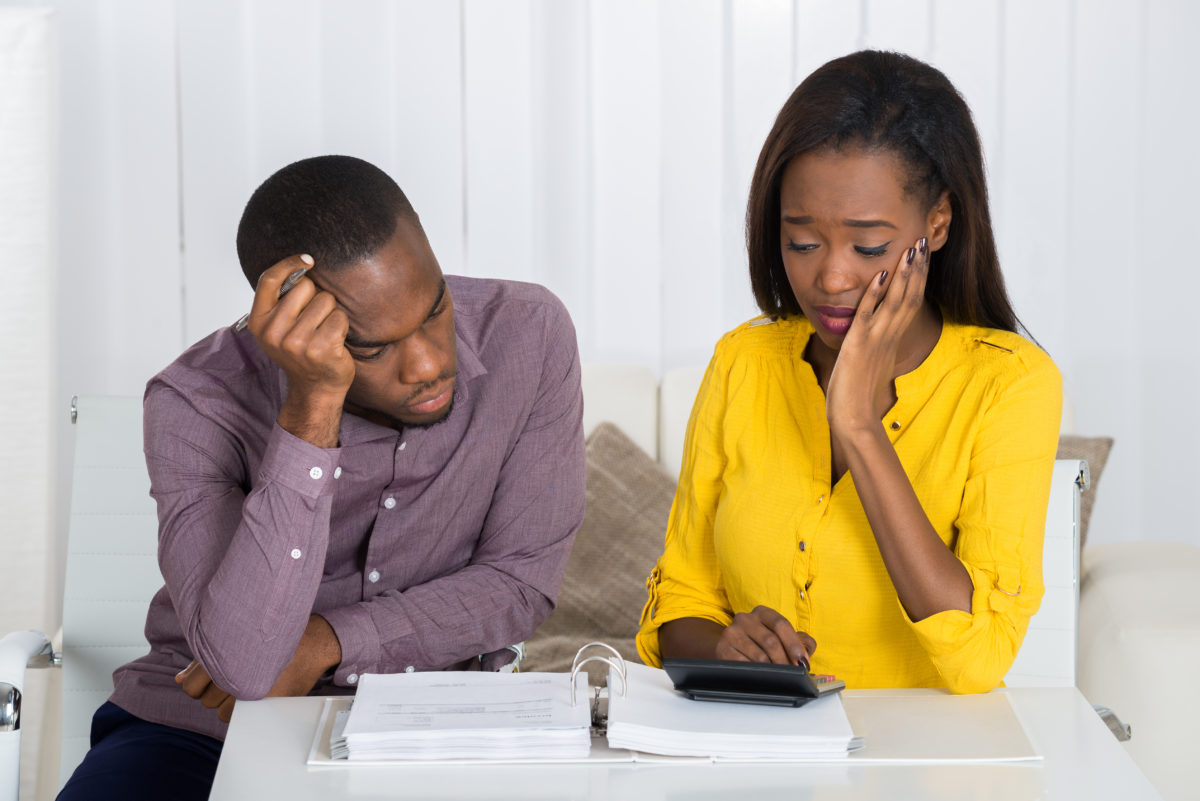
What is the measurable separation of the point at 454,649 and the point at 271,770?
1.66 feet

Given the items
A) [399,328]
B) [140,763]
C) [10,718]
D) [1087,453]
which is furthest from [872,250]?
[1087,453]

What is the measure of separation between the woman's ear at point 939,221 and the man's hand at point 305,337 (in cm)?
72

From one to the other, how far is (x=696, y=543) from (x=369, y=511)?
46 centimetres

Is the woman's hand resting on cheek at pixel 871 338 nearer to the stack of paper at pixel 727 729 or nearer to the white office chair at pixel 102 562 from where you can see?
the stack of paper at pixel 727 729

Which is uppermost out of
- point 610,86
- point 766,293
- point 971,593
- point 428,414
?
point 610,86

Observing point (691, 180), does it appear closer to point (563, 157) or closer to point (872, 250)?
point (563, 157)

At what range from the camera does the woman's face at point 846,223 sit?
1442mm

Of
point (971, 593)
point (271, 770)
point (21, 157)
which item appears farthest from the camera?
point (21, 157)

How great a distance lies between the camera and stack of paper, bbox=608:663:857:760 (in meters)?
1.17

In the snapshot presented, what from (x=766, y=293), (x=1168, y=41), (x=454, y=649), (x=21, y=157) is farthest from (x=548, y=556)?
(x=1168, y=41)

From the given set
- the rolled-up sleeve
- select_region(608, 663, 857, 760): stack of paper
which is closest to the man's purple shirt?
the rolled-up sleeve

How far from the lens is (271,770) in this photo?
3.81 feet

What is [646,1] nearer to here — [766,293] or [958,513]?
[766,293]

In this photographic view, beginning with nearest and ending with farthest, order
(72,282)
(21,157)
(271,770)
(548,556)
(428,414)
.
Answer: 1. (271,770)
2. (428,414)
3. (548,556)
4. (21,157)
5. (72,282)
